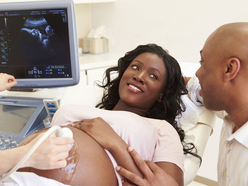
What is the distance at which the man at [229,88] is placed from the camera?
3.35 ft

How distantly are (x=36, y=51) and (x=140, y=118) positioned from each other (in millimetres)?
672

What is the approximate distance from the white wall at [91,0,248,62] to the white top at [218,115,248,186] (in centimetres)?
122

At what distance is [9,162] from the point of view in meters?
0.78

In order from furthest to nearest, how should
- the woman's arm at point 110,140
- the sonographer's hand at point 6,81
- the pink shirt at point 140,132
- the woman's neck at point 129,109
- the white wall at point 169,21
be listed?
the white wall at point 169,21 → the woman's neck at point 129,109 → the sonographer's hand at point 6,81 → the pink shirt at point 140,132 → the woman's arm at point 110,140

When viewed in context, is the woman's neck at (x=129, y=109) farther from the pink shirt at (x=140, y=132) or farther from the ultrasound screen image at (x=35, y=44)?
the ultrasound screen image at (x=35, y=44)

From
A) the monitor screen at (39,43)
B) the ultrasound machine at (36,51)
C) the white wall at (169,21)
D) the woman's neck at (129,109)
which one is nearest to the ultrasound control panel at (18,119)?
the ultrasound machine at (36,51)

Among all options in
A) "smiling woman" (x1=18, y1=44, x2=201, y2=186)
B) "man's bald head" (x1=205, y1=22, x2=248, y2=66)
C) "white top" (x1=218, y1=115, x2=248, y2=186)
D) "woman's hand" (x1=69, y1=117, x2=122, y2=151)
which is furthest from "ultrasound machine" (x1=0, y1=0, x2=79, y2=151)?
"white top" (x1=218, y1=115, x2=248, y2=186)

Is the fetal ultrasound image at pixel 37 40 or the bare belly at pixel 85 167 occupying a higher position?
the fetal ultrasound image at pixel 37 40

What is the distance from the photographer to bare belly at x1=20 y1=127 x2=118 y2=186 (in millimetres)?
940

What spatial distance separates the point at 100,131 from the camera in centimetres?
111

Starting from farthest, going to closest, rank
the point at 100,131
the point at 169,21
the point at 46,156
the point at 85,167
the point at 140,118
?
the point at 169,21 < the point at 140,118 < the point at 100,131 < the point at 85,167 < the point at 46,156

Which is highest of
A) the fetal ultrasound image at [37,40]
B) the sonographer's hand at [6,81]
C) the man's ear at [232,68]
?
the fetal ultrasound image at [37,40]

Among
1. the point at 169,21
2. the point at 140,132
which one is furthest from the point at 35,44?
the point at 169,21

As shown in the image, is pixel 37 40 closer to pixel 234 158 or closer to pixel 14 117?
pixel 14 117
